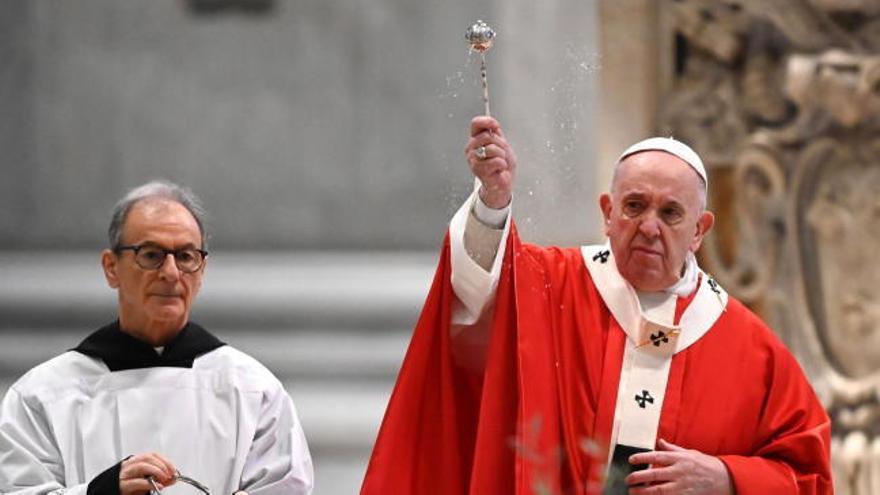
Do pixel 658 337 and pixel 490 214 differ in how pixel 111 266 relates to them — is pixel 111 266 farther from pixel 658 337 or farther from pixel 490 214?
pixel 658 337

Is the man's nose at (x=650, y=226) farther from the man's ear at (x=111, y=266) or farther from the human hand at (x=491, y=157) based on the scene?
the man's ear at (x=111, y=266)

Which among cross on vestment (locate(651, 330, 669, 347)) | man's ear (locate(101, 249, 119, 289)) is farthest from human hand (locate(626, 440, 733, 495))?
man's ear (locate(101, 249, 119, 289))

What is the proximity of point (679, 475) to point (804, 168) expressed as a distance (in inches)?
100

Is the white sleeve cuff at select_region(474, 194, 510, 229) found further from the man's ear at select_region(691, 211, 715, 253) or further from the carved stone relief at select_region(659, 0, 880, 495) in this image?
the carved stone relief at select_region(659, 0, 880, 495)

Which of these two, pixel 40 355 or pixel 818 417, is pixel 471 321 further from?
pixel 40 355

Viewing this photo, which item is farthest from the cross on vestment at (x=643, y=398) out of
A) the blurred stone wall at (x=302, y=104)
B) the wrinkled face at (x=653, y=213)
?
the blurred stone wall at (x=302, y=104)

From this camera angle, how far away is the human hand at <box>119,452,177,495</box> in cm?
405

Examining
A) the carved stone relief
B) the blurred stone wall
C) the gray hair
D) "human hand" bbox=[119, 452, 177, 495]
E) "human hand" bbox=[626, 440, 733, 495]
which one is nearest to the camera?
"human hand" bbox=[119, 452, 177, 495]

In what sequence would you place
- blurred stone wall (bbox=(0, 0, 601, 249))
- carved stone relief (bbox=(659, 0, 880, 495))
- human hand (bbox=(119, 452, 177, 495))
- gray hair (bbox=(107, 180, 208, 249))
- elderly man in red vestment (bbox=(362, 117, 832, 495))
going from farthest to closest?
carved stone relief (bbox=(659, 0, 880, 495))
blurred stone wall (bbox=(0, 0, 601, 249))
gray hair (bbox=(107, 180, 208, 249))
elderly man in red vestment (bbox=(362, 117, 832, 495))
human hand (bbox=(119, 452, 177, 495))

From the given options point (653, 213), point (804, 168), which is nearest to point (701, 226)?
point (653, 213)

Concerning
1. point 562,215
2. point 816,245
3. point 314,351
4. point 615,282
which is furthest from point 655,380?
point 816,245

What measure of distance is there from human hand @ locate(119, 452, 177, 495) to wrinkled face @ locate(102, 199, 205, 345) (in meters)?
0.35

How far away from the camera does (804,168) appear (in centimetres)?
657

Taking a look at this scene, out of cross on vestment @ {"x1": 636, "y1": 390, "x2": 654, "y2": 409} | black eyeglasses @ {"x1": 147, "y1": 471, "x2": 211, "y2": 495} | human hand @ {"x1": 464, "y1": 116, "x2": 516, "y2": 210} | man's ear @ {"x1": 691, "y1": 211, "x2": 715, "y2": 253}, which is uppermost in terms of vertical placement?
human hand @ {"x1": 464, "y1": 116, "x2": 516, "y2": 210}
